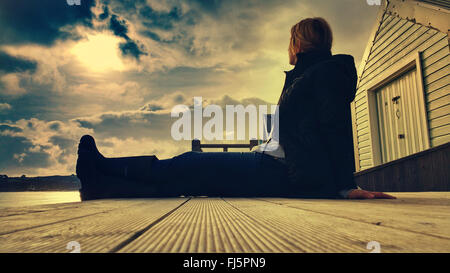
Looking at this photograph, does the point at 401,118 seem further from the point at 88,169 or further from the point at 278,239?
the point at 278,239

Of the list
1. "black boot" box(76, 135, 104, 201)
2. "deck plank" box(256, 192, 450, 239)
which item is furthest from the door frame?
"black boot" box(76, 135, 104, 201)

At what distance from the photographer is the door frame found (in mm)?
4227

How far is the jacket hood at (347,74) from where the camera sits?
6.68 ft

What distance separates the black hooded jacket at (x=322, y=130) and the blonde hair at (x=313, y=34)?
0.55 ft

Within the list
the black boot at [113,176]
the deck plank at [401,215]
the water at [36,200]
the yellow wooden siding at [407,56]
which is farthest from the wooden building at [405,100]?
the water at [36,200]

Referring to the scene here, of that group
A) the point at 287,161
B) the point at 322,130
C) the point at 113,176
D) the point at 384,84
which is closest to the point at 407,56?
the point at 384,84

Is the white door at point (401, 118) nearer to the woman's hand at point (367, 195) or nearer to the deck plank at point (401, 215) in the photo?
the woman's hand at point (367, 195)

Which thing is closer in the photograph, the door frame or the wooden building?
the wooden building

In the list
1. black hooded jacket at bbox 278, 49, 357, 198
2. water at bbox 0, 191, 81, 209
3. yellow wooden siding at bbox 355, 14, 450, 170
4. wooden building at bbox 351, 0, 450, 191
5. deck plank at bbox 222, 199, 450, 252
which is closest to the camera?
deck plank at bbox 222, 199, 450, 252

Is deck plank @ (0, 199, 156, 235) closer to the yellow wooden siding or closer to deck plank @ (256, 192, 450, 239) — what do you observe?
deck plank @ (256, 192, 450, 239)

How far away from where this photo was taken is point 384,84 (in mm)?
5332
